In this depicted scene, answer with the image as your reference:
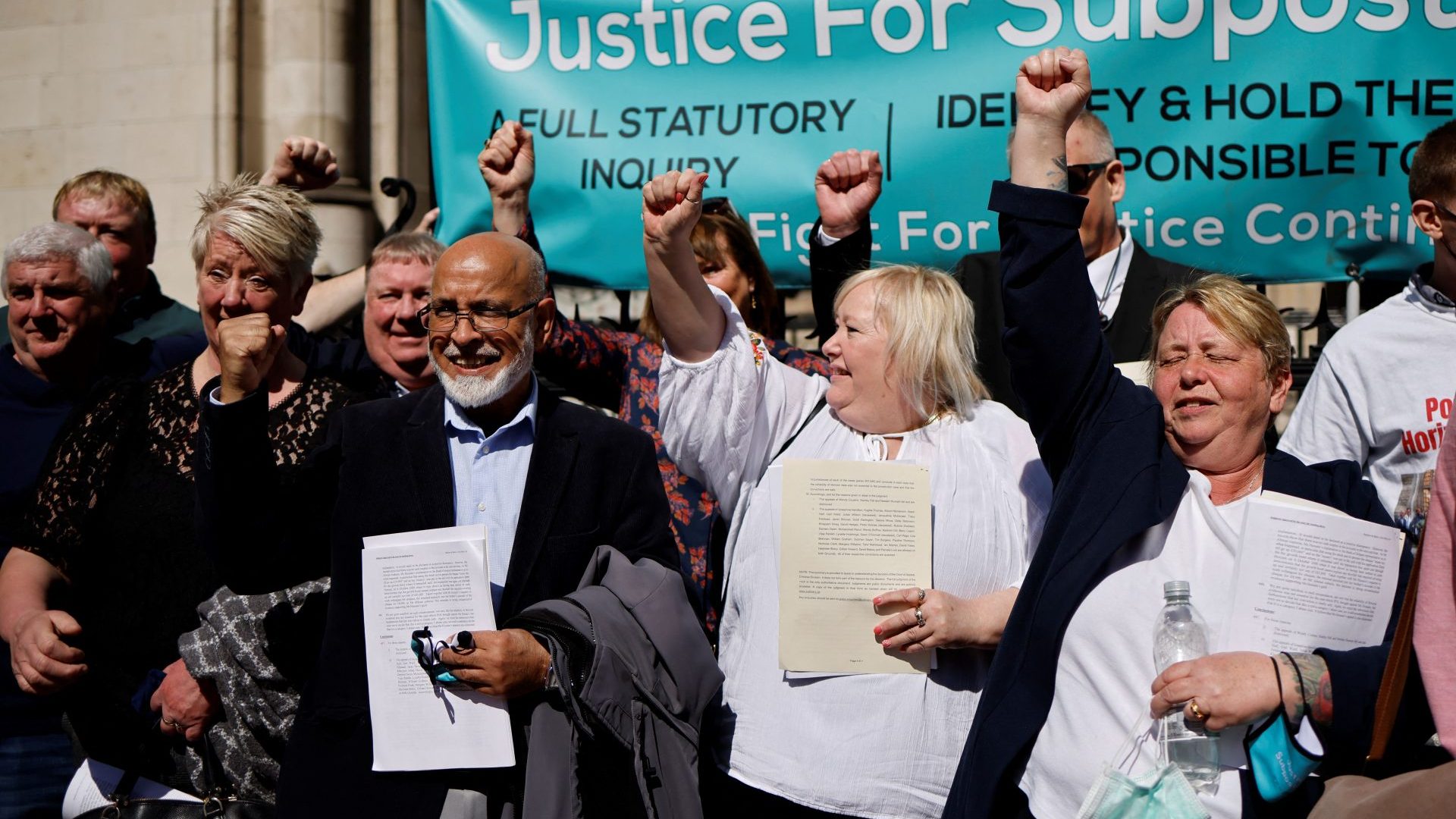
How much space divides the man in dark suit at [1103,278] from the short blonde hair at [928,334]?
569 millimetres

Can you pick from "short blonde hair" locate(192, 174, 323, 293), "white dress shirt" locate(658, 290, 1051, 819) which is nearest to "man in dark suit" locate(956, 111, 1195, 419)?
"white dress shirt" locate(658, 290, 1051, 819)

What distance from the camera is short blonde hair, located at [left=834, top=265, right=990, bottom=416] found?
327cm

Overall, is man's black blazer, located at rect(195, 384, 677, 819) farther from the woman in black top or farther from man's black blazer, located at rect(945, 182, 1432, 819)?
man's black blazer, located at rect(945, 182, 1432, 819)

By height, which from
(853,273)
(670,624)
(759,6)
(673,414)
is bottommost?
(670,624)

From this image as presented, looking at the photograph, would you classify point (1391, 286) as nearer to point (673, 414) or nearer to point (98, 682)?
point (673, 414)

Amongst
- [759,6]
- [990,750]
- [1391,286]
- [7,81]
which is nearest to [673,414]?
[990,750]

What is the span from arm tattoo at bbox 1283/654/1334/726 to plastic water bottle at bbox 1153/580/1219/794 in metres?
0.15

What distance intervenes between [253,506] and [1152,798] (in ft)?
6.07

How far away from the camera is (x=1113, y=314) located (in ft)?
13.0

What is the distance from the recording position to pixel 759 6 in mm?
4680

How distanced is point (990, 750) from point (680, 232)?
4.18ft

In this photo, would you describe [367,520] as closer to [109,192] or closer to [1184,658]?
[1184,658]

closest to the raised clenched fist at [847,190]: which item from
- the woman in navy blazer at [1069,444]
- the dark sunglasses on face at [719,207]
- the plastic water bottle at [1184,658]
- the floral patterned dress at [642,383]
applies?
the floral patterned dress at [642,383]

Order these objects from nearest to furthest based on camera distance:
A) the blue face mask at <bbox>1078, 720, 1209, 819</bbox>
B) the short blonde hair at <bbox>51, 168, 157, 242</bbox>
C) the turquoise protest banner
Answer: the blue face mask at <bbox>1078, 720, 1209, 819</bbox> < the turquoise protest banner < the short blonde hair at <bbox>51, 168, 157, 242</bbox>
